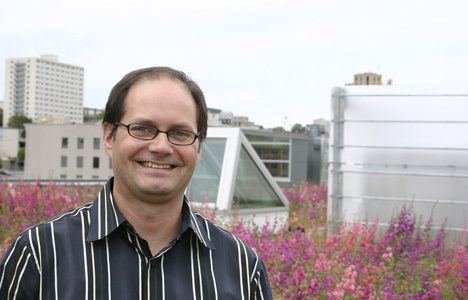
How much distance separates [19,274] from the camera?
1.77m

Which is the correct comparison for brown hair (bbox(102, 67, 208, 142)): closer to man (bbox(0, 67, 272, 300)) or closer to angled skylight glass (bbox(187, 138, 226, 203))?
man (bbox(0, 67, 272, 300))

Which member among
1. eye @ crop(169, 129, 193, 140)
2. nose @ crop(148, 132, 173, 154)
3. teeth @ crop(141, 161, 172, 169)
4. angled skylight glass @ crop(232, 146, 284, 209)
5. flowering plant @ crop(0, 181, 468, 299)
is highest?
eye @ crop(169, 129, 193, 140)

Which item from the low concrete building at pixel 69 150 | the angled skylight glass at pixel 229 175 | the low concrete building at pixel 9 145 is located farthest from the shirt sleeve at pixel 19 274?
the low concrete building at pixel 9 145

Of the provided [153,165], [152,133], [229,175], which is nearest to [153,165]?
[153,165]

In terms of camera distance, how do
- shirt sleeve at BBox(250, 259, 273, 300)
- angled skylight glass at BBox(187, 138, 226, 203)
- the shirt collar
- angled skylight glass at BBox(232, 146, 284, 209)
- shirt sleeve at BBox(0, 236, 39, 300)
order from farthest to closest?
1. angled skylight glass at BBox(232, 146, 284, 209)
2. angled skylight glass at BBox(187, 138, 226, 203)
3. shirt sleeve at BBox(250, 259, 273, 300)
4. the shirt collar
5. shirt sleeve at BBox(0, 236, 39, 300)

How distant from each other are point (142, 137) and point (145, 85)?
0.58ft

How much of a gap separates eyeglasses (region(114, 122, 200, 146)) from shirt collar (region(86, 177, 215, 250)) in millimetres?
245

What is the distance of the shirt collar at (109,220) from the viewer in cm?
188

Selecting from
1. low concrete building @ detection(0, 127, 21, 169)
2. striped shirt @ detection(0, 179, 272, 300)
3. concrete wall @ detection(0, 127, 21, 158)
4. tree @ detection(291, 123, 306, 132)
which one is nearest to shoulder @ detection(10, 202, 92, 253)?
striped shirt @ detection(0, 179, 272, 300)

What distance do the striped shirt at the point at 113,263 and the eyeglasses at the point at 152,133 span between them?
247 mm

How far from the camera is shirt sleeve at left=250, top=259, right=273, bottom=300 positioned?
2.12 metres

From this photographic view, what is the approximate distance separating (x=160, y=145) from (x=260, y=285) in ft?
2.16

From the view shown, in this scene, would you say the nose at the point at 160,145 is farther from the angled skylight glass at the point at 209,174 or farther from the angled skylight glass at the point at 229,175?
the angled skylight glass at the point at 209,174

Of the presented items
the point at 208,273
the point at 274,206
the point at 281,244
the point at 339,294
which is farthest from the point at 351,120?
the point at 208,273
